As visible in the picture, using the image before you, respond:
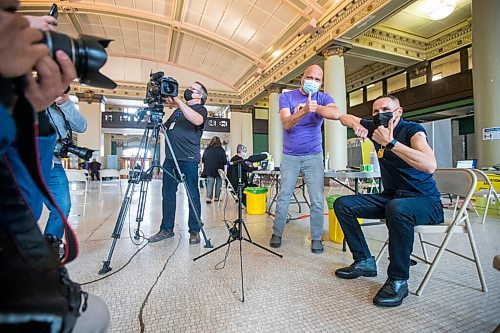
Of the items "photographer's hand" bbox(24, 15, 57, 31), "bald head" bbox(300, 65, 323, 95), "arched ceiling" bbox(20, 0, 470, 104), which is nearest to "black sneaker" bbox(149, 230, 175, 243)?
"bald head" bbox(300, 65, 323, 95)

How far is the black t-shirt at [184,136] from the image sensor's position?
219 cm

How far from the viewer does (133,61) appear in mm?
12812

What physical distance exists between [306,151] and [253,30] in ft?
27.8

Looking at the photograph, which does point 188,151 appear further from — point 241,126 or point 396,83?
point 241,126

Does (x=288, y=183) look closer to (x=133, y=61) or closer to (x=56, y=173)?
(x=56, y=173)

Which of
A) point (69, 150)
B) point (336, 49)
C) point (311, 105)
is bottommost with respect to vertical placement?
point (69, 150)

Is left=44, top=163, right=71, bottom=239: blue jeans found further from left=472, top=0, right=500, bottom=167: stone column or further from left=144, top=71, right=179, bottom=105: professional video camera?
left=472, top=0, right=500, bottom=167: stone column

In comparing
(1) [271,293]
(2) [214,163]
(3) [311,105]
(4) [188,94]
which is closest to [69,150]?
(4) [188,94]

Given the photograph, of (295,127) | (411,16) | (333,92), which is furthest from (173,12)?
(295,127)

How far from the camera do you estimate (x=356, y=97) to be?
12.6 meters

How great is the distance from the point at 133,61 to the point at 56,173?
43.3 ft

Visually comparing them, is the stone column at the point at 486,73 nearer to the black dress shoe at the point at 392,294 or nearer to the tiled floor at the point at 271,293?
the tiled floor at the point at 271,293

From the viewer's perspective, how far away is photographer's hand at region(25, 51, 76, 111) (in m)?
0.40

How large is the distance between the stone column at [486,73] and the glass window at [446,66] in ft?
15.8
